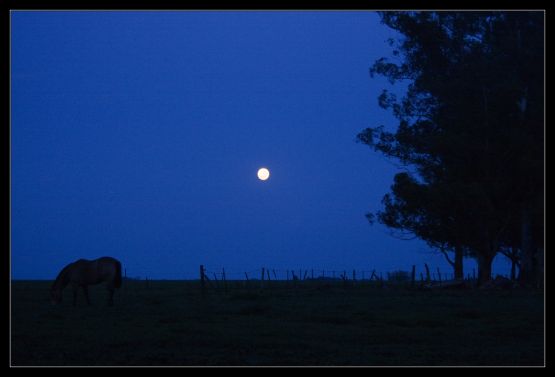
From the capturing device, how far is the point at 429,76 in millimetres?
34844

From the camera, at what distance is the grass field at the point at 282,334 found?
11117mm

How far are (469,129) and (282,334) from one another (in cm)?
2113

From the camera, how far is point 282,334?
14305mm

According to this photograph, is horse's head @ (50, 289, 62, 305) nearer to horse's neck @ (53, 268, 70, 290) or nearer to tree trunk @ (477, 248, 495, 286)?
horse's neck @ (53, 268, 70, 290)

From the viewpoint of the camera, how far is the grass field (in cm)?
1112

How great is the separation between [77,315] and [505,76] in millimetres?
21178

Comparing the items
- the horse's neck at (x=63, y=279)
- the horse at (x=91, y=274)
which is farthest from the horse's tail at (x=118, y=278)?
the horse's neck at (x=63, y=279)

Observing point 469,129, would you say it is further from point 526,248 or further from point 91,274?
point 91,274

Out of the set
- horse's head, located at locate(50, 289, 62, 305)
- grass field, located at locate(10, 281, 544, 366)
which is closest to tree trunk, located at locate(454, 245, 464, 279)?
grass field, located at locate(10, 281, 544, 366)

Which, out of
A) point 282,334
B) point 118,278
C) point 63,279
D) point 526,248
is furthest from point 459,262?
point 282,334

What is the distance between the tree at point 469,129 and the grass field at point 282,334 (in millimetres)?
11297

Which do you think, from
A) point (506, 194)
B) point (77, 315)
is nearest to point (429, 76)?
point (506, 194)

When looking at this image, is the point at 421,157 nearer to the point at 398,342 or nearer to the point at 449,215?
the point at 449,215

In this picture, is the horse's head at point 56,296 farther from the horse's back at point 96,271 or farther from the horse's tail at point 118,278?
the horse's tail at point 118,278
